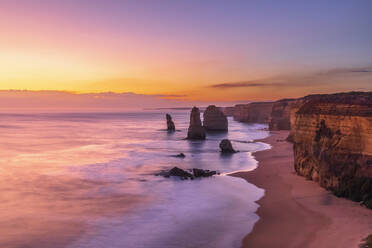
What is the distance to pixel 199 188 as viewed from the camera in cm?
2606

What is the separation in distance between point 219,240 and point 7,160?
122 ft

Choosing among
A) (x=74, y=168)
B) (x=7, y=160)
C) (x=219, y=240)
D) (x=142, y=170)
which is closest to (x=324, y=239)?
(x=219, y=240)

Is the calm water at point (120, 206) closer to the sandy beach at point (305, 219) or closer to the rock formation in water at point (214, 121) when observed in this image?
the sandy beach at point (305, 219)

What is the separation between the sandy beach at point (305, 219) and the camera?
47.6 ft

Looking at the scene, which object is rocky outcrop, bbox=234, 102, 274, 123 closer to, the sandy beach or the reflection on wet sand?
the sandy beach

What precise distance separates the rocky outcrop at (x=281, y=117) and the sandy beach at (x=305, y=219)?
217 feet

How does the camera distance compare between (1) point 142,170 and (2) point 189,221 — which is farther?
(1) point 142,170

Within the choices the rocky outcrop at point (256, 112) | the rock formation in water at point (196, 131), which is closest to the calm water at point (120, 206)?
the rock formation in water at point (196, 131)

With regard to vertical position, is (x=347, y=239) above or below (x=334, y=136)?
below

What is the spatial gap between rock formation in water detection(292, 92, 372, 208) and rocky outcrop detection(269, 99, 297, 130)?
204ft

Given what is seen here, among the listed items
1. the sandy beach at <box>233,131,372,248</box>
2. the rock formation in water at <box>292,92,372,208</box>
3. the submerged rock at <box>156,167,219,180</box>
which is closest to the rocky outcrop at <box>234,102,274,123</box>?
the submerged rock at <box>156,167,219,180</box>

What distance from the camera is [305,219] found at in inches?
679

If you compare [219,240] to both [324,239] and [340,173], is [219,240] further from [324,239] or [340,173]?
[340,173]

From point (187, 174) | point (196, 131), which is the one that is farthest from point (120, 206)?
point (196, 131)
